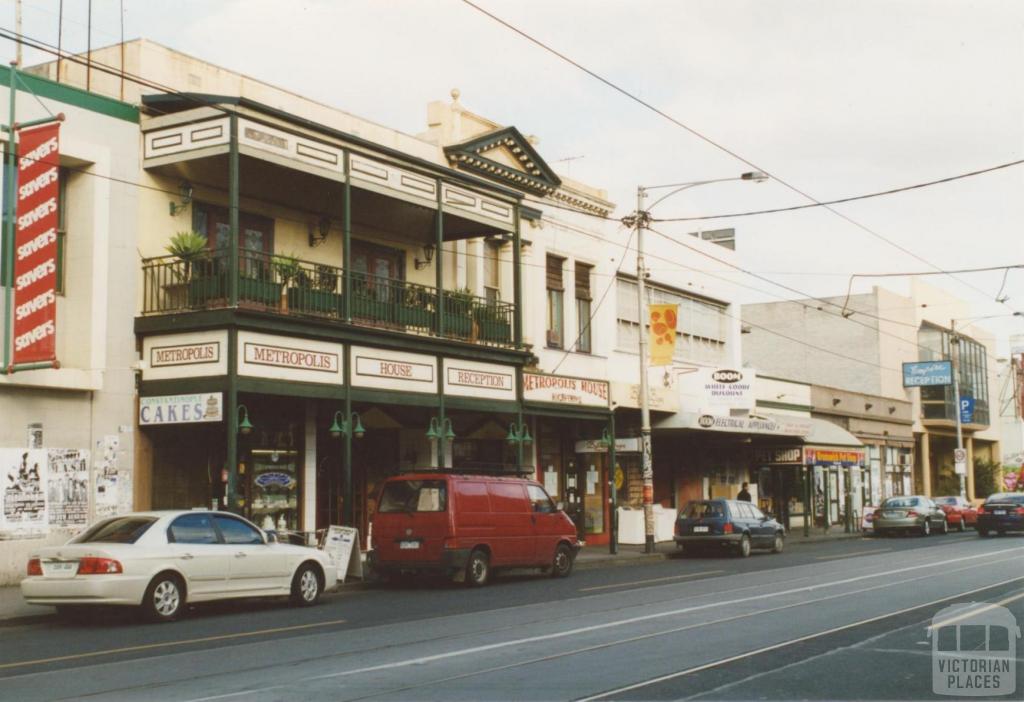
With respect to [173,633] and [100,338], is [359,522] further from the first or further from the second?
[173,633]

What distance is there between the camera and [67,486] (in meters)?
18.7

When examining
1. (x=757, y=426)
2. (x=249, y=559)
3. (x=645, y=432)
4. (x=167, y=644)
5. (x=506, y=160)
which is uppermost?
(x=506, y=160)

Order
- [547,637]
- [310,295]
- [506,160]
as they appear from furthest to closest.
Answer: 1. [506,160]
2. [310,295]
3. [547,637]

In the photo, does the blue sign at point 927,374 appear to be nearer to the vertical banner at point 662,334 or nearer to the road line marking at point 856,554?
the road line marking at point 856,554

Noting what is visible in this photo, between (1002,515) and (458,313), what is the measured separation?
22680mm

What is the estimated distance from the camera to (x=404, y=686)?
9250mm

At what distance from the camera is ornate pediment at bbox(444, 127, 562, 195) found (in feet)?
90.2

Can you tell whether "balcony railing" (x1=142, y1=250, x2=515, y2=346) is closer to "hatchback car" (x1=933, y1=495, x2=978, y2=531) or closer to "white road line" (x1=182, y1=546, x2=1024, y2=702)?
"white road line" (x1=182, y1=546, x2=1024, y2=702)

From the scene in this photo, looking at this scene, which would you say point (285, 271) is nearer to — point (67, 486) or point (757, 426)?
point (67, 486)

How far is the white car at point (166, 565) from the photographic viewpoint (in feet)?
45.0

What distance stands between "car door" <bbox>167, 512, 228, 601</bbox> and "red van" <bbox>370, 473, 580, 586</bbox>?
4855 millimetres

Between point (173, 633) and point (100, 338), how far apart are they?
25.5 ft

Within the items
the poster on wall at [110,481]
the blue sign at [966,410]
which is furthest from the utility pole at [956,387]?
the poster on wall at [110,481]

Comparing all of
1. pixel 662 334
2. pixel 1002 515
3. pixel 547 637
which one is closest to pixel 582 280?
Result: pixel 662 334
